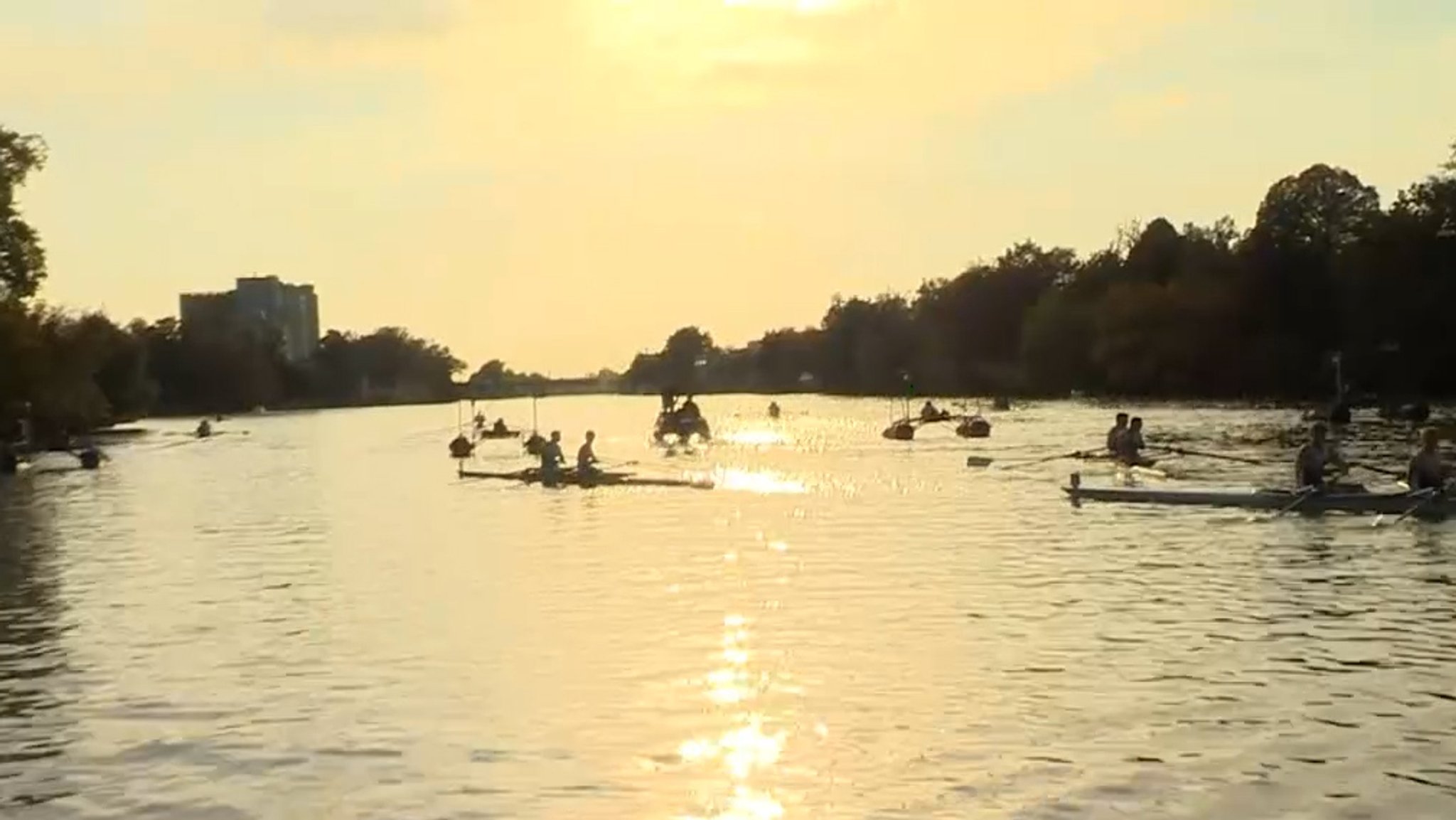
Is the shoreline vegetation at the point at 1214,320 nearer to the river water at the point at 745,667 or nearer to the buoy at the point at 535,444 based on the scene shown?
the buoy at the point at 535,444

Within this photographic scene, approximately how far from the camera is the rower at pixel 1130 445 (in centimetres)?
4803

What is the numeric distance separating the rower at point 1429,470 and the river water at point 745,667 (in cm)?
143

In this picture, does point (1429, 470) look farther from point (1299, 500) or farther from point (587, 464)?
point (587, 464)

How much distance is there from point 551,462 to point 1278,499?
24.8 meters

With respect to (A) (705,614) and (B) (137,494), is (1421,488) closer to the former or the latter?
(A) (705,614)

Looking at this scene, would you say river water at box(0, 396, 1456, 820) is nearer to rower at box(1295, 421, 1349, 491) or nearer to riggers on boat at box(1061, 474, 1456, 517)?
riggers on boat at box(1061, 474, 1456, 517)

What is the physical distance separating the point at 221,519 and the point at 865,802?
38.1m

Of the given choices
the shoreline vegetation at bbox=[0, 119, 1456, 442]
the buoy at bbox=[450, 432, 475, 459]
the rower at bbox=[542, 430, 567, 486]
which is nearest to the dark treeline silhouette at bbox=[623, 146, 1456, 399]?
the shoreline vegetation at bbox=[0, 119, 1456, 442]

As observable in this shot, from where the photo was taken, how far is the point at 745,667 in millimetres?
20359

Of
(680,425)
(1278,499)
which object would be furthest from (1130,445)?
(680,425)

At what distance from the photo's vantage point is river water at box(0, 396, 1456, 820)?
14.8m

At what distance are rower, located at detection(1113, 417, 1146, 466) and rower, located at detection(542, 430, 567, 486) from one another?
17038 millimetres

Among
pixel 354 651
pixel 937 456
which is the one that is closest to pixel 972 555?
pixel 354 651

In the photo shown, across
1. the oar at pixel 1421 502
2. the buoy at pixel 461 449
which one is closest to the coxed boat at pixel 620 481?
the buoy at pixel 461 449
